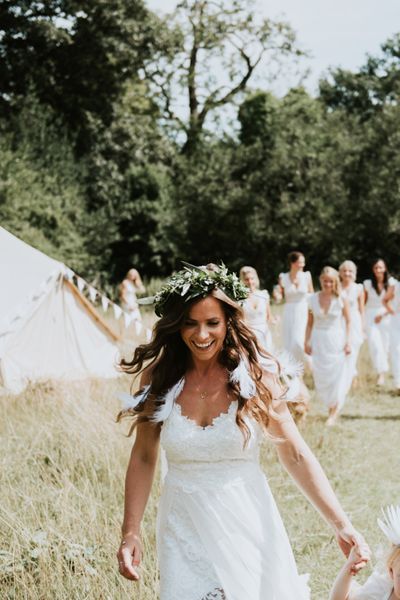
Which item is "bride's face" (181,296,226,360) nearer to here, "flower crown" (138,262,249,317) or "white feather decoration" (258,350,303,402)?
"flower crown" (138,262,249,317)

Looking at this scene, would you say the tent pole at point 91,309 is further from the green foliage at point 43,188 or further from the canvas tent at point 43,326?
the green foliage at point 43,188

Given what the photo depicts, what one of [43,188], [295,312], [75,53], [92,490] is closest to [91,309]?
[295,312]

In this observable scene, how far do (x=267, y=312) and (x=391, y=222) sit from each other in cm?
1851

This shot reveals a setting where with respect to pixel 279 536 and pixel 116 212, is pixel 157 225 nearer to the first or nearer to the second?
pixel 116 212

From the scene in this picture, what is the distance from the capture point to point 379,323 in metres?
12.4

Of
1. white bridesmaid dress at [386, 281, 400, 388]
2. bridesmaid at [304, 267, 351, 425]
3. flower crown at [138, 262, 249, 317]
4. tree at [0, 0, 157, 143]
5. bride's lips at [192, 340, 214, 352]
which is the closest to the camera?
bride's lips at [192, 340, 214, 352]

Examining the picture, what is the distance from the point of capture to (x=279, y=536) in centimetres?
294

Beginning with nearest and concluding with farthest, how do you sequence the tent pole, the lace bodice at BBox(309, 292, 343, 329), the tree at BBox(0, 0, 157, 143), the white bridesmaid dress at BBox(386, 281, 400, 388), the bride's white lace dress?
the bride's white lace dress < the lace bodice at BBox(309, 292, 343, 329) < the white bridesmaid dress at BBox(386, 281, 400, 388) < the tent pole < the tree at BBox(0, 0, 157, 143)

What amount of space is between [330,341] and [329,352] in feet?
0.46

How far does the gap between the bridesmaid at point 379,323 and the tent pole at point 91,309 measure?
14.2ft

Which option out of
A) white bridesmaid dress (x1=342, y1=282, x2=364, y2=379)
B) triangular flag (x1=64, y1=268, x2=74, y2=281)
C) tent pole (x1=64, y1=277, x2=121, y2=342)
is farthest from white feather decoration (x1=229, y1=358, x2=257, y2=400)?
tent pole (x1=64, y1=277, x2=121, y2=342)

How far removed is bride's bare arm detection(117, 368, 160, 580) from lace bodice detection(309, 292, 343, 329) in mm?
6863

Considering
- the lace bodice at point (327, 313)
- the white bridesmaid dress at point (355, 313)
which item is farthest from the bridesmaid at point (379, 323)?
the lace bodice at point (327, 313)

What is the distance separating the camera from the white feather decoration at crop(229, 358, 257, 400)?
295 centimetres
